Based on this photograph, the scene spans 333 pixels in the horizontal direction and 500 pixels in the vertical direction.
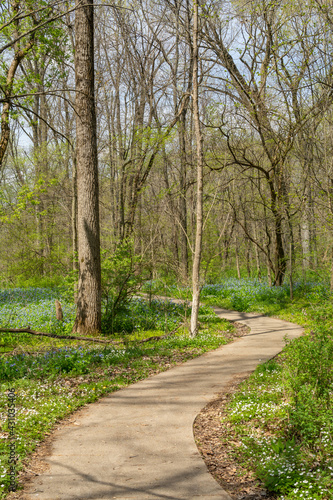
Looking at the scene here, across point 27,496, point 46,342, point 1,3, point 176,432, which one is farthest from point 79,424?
point 1,3

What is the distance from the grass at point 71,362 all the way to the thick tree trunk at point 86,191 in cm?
89

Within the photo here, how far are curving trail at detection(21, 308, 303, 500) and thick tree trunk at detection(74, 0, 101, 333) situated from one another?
385 cm

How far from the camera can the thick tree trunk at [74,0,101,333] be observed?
420 inches

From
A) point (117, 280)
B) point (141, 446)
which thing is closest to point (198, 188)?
point (117, 280)

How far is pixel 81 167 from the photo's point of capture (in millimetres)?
10766

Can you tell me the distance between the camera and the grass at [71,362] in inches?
206

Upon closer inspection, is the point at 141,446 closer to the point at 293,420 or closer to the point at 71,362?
the point at 293,420

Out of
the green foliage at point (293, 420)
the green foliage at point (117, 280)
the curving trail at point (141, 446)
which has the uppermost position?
the green foliage at point (117, 280)

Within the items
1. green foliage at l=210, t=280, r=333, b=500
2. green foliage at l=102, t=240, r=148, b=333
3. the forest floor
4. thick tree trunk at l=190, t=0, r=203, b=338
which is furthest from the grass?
green foliage at l=210, t=280, r=333, b=500

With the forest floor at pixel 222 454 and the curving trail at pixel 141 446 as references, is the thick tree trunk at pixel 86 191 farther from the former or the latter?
the forest floor at pixel 222 454

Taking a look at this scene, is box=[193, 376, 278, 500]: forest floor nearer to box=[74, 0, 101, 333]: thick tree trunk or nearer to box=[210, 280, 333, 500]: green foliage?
box=[210, 280, 333, 500]: green foliage

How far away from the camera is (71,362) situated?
736 cm

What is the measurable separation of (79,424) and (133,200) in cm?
1171

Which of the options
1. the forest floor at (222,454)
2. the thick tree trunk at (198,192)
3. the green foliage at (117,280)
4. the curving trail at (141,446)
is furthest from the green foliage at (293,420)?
the green foliage at (117,280)
